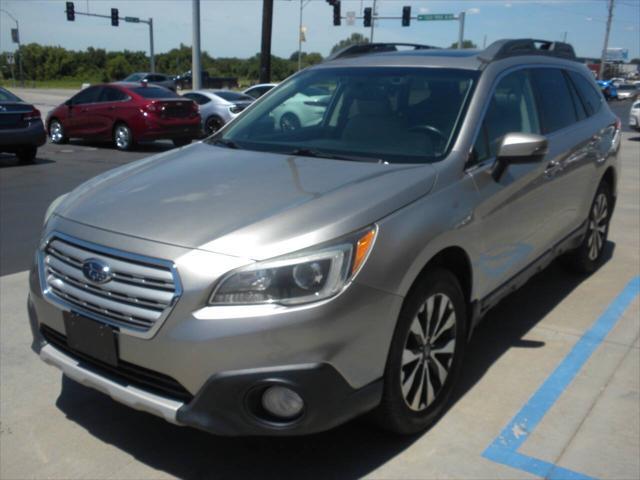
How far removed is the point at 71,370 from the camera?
2941 mm

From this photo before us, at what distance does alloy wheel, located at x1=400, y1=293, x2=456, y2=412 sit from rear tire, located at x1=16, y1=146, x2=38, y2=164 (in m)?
11.3

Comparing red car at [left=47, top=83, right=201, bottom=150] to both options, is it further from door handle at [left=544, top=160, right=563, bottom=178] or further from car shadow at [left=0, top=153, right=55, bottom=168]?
door handle at [left=544, top=160, right=563, bottom=178]

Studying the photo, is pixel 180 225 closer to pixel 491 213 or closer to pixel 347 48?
pixel 491 213

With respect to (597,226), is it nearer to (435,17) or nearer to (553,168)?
(553,168)

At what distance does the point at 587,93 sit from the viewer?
5.47 metres

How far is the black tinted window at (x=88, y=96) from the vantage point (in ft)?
54.4

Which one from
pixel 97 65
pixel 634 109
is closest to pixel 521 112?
pixel 634 109

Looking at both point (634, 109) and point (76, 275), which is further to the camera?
point (634, 109)

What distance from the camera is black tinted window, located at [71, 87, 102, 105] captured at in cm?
1658

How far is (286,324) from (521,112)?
2.46 meters

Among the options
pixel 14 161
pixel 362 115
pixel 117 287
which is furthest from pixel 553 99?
pixel 14 161

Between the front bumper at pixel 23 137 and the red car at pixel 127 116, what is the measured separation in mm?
3190

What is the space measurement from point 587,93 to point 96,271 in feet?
13.9

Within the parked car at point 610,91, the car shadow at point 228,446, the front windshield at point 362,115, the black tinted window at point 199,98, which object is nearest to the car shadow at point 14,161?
the black tinted window at point 199,98
